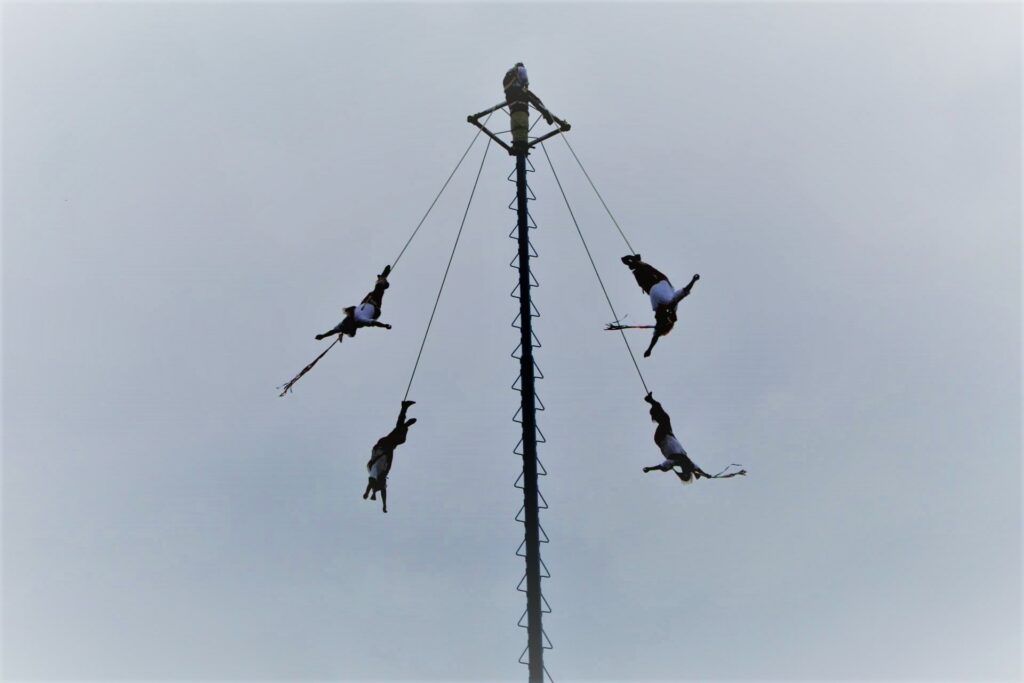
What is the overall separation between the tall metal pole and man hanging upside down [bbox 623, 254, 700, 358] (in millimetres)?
1954

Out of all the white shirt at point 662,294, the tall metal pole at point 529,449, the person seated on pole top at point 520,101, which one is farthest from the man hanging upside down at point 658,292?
the person seated on pole top at point 520,101

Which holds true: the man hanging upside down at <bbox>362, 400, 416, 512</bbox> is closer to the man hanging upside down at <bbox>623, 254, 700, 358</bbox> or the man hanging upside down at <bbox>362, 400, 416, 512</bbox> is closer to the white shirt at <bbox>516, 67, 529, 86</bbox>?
the man hanging upside down at <bbox>623, 254, 700, 358</bbox>

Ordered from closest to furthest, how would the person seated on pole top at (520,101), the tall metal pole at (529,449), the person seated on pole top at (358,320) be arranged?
the tall metal pole at (529,449)
the person seated on pole top at (358,320)
the person seated on pole top at (520,101)

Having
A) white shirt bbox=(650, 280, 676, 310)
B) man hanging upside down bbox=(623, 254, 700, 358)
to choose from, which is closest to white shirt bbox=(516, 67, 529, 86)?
man hanging upside down bbox=(623, 254, 700, 358)

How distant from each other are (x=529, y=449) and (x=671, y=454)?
2643mm

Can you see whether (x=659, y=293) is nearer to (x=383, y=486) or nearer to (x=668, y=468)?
(x=668, y=468)

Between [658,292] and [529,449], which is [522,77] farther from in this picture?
[529,449]

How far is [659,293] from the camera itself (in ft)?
48.1

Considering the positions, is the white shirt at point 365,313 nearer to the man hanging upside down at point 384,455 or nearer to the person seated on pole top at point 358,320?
the person seated on pole top at point 358,320

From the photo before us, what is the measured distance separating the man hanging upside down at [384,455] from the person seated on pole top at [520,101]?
224 inches

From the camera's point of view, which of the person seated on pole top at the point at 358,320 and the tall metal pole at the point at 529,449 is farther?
the person seated on pole top at the point at 358,320

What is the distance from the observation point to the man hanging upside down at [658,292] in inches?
560

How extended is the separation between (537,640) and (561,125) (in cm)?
974

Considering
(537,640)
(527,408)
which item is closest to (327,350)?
(527,408)
